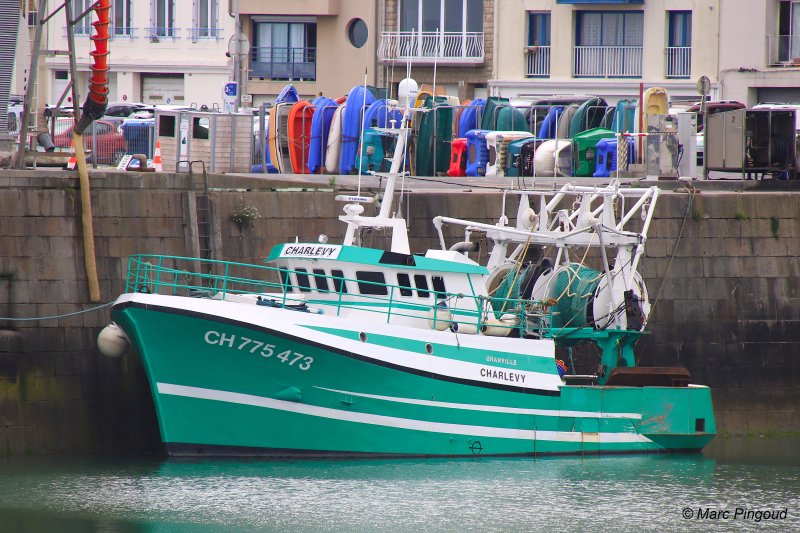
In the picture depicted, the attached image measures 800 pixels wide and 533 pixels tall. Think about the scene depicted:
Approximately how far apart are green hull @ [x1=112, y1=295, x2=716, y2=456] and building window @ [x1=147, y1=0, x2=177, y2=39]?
85.8 feet

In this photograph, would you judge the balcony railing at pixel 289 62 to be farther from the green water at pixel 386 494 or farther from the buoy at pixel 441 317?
the green water at pixel 386 494

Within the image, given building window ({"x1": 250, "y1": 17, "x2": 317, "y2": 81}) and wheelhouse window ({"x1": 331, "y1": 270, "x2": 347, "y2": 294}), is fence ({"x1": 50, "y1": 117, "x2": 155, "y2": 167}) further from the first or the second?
building window ({"x1": 250, "y1": 17, "x2": 317, "y2": 81})

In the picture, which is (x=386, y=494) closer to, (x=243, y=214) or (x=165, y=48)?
(x=243, y=214)

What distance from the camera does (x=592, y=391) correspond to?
44.9ft

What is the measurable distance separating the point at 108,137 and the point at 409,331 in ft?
39.7

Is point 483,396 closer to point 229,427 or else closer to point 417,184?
point 229,427

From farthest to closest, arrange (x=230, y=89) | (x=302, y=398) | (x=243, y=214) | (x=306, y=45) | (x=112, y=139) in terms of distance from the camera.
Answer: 1. (x=306, y=45)
2. (x=112, y=139)
3. (x=230, y=89)
4. (x=243, y=214)
5. (x=302, y=398)

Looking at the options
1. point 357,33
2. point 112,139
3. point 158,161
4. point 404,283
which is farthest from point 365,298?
point 357,33

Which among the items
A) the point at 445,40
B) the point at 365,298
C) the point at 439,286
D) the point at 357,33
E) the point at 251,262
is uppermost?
the point at 357,33

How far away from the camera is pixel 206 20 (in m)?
36.6

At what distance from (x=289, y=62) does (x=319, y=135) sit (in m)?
16.8

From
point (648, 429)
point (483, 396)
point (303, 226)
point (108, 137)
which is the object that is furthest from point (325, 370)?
point (108, 137)

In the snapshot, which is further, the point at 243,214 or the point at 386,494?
the point at 243,214

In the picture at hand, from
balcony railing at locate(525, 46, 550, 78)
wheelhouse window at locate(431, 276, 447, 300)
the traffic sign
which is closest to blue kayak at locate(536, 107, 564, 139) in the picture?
the traffic sign
